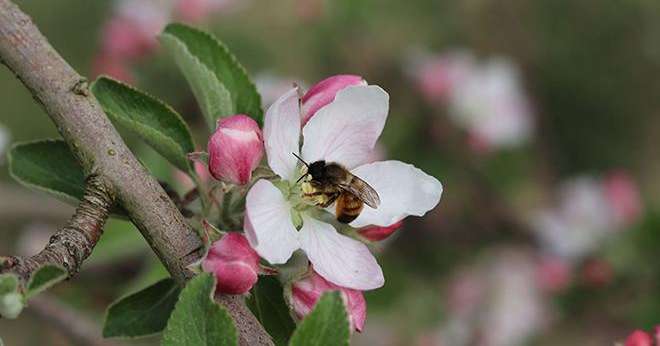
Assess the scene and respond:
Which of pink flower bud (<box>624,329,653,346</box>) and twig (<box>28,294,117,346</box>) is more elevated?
pink flower bud (<box>624,329,653,346</box>)

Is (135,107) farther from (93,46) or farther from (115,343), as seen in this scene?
(93,46)

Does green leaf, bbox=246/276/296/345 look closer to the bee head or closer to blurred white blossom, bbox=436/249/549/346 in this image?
the bee head

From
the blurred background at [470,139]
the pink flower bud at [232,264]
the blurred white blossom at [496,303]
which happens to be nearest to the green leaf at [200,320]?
the pink flower bud at [232,264]

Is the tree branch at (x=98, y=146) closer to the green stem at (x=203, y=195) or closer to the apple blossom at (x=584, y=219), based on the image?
the green stem at (x=203, y=195)

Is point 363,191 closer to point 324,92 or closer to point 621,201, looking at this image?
point 324,92

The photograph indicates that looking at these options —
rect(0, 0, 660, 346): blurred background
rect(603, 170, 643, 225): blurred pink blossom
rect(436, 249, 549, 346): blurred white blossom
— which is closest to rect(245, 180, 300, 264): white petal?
rect(0, 0, 660, 346): blurred background
